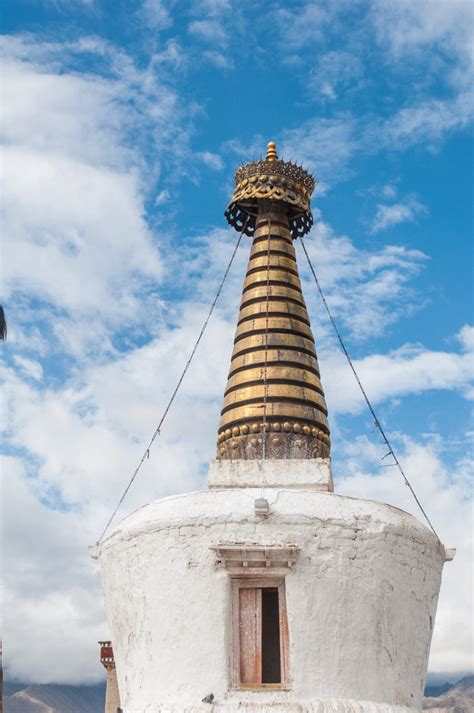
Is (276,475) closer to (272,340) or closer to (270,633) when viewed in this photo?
(270,633)

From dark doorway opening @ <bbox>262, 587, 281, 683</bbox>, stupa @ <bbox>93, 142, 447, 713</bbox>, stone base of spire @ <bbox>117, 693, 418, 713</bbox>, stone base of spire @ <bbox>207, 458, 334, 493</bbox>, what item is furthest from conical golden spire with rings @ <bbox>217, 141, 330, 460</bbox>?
stone base of spire @ <bbox>117, 693, 418, 713</bbox>

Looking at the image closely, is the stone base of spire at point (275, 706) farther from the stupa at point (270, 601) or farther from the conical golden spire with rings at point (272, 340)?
the conical golden spire with rings at point (272, 340)

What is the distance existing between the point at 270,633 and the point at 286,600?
1.90 m

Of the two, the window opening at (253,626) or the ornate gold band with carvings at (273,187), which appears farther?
the ornate gold band with carvings at (273,187)

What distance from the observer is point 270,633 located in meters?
12.5

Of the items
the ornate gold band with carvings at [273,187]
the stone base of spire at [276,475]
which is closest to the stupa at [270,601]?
the stone base of spire at [276,475]

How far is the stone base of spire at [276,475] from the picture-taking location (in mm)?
12961

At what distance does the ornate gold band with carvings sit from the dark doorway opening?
893 cm

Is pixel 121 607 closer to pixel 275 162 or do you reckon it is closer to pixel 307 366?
pixel 307 366

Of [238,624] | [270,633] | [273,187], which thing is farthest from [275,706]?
[273,187]

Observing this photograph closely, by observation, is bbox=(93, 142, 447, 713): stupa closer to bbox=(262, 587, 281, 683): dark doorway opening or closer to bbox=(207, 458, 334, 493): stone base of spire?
bbox=(262, 587, 281, 683): dark doorway opening

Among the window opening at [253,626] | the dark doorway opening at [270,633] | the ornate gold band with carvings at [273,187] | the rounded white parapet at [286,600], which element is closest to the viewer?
Result: the rounded white parapet at [286,600]

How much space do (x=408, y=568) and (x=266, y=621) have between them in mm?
2012

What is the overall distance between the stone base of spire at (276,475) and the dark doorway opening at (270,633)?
1.96 meters
